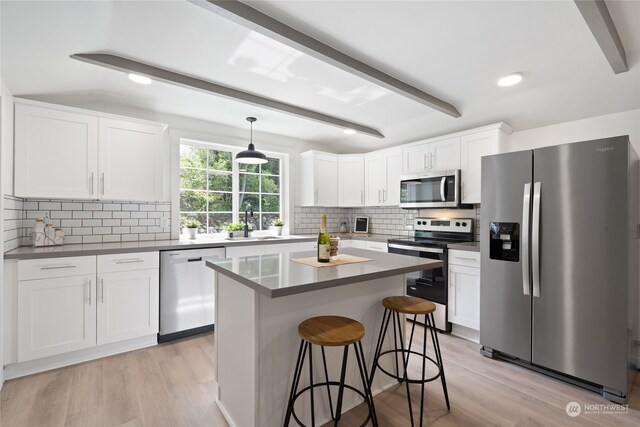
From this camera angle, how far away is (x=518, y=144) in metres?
3.46

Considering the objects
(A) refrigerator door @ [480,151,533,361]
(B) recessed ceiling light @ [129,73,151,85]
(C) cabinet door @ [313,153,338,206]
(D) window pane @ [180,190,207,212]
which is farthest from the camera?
(C) cabinet door @ [313,153,338,206]

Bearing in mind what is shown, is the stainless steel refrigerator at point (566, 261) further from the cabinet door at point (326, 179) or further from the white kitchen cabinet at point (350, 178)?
the cabinet door at point (326, 179)

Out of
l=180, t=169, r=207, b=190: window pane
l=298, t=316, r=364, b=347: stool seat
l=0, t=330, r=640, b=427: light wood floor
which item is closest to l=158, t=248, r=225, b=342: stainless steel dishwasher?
l=0, t=330, r=640, b=427: light wood floor

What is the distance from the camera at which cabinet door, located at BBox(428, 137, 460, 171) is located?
3.54m

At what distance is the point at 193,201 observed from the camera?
3840 mm

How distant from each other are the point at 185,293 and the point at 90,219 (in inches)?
48.3

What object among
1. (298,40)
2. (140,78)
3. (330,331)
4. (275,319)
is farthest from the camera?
(140,78)

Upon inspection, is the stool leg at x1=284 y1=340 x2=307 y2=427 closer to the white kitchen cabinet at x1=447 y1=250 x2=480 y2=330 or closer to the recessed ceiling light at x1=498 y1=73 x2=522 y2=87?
the white kitchen cabinet at x1=447 y1=250 x2=480 y2=330

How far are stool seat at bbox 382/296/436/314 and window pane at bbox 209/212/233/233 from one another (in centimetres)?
270

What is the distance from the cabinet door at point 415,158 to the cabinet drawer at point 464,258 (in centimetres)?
120

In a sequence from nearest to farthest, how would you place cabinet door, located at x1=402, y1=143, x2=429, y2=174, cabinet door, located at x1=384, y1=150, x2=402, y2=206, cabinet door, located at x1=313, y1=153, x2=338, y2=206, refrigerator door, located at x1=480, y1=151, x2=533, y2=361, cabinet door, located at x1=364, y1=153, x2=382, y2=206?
refrigerator door, located at x1=480, y1=151, x2=533, y2=361
cabinet door, located at x1=402, y1=143, x2=429, y2=174
cabinet door, located at x1=384, y1=150, x2=402, y2=206
cabinet door, located at x1=364, y1=153, x2=382, y2=206
cabinet door, located at x1=313, y1=153, x2=338, y2=206

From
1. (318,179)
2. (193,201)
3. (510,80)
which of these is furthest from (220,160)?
(510,80)

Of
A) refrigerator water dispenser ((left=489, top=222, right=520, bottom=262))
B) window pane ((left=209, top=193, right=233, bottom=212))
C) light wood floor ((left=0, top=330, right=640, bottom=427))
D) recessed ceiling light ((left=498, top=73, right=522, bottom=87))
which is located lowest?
light wood floor ((left=0, top=330, right=640, bottom=427))

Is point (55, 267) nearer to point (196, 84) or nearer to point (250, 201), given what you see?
point (196, 84)
